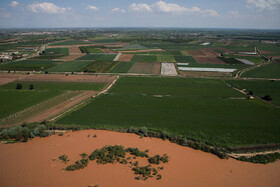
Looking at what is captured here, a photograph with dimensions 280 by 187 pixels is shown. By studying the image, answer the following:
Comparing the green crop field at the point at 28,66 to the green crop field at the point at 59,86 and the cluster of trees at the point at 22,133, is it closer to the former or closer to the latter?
the green crop field at the point at 59,86

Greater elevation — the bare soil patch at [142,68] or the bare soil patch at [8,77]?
the bare soil patch at [142,68]

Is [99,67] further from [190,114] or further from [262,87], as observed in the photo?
[262,87]

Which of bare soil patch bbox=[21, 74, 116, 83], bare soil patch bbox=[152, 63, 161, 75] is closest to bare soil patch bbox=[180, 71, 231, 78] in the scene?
bare soil patch bbox=[152, 63, 161, 75]

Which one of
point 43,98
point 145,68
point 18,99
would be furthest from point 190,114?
point 145,68

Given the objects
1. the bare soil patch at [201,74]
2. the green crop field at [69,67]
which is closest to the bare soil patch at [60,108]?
the green crop field at [69,67]

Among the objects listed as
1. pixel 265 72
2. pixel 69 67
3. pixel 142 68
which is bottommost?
pixel 265 72

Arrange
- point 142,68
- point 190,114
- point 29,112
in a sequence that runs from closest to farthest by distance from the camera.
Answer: point 190,114 → point 29,112 → point 142,68

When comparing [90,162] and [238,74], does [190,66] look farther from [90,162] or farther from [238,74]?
[90,162]
